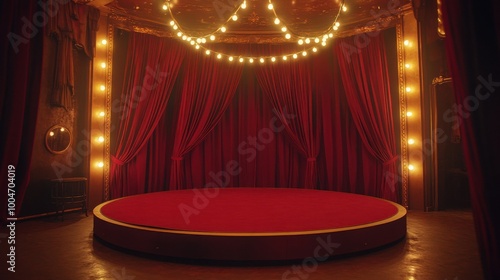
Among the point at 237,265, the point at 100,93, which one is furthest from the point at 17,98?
the point at 237,265

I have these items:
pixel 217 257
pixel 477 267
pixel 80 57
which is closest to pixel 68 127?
pixel 80 57

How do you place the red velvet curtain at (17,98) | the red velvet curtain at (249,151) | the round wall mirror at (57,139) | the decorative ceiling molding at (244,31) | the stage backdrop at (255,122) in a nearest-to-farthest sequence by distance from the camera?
the red velvet curtain at (17,98), the round wall mirror at (57,139), the decorative ceiling molding at (244,31), the stage backdrop at (255,122), the red velvet curtain at (249,151)

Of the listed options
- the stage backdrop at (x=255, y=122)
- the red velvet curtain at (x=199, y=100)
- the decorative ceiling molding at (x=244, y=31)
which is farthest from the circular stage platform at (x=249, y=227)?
the decorative ceiling molding at (x=244, y=31)

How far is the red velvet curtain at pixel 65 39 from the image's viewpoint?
5289 millimetres

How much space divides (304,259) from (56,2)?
16.6 ft

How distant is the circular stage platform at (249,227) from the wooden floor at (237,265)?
10cm

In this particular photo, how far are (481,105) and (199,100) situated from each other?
214 inches

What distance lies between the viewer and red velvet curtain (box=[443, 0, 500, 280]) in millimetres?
2080

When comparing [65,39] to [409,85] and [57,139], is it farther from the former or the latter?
[409,85]

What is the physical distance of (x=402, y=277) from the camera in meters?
2.87

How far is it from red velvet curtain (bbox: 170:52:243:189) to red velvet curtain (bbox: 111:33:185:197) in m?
0.37

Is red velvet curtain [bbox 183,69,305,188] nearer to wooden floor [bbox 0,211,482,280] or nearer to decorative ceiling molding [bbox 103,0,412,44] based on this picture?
decorative ceiling molding [bbox 103,0,412,44]

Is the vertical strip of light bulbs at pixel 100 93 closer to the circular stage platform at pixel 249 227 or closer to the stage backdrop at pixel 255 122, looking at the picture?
the stage backdrop at pixel 255 122

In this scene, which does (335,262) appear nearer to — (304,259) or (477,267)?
(304,259)
